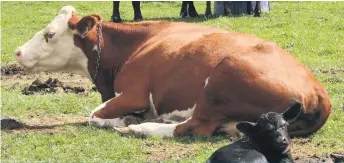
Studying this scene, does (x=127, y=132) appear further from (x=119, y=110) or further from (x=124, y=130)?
(x=119, y=110)

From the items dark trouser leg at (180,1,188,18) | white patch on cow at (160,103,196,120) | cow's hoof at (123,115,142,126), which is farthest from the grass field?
dark trouser leg at (180,1,188,18)

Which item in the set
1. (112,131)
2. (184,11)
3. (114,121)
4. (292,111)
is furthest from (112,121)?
(184,11)

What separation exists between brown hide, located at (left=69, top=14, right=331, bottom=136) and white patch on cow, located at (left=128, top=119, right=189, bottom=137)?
0.08 meters

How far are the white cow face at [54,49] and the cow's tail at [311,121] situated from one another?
2.69 m

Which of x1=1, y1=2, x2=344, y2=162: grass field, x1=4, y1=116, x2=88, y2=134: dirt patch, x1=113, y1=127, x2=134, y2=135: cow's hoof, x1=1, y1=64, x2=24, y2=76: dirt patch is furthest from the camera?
x1=1, y1=64, x2=24, y2=76: dirt patch

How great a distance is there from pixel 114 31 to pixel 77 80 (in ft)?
8.93

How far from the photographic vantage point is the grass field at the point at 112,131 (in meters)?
7.01

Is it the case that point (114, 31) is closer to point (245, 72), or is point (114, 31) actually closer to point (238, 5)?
point (245, 72)

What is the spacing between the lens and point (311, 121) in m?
7.53

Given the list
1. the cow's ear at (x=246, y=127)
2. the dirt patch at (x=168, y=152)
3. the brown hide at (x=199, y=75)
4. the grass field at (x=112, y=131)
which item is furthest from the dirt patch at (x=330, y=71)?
the cow's ear at (x=246, y=127)

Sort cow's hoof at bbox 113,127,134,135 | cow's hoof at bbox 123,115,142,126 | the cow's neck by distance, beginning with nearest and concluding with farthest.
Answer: cow's hoof at bbox 113,127,134,135, cow's hoof at bbox 123,115,142,126, the cow's neck

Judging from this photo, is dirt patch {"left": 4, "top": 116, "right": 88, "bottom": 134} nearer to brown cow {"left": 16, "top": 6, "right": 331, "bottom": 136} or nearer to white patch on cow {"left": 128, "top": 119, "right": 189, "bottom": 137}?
brown cow {"left": 16, "top": 6, "right": 331, "bottom": 136}

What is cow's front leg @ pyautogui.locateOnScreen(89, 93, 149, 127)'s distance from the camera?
27.1 feet

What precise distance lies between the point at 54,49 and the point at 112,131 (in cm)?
154
